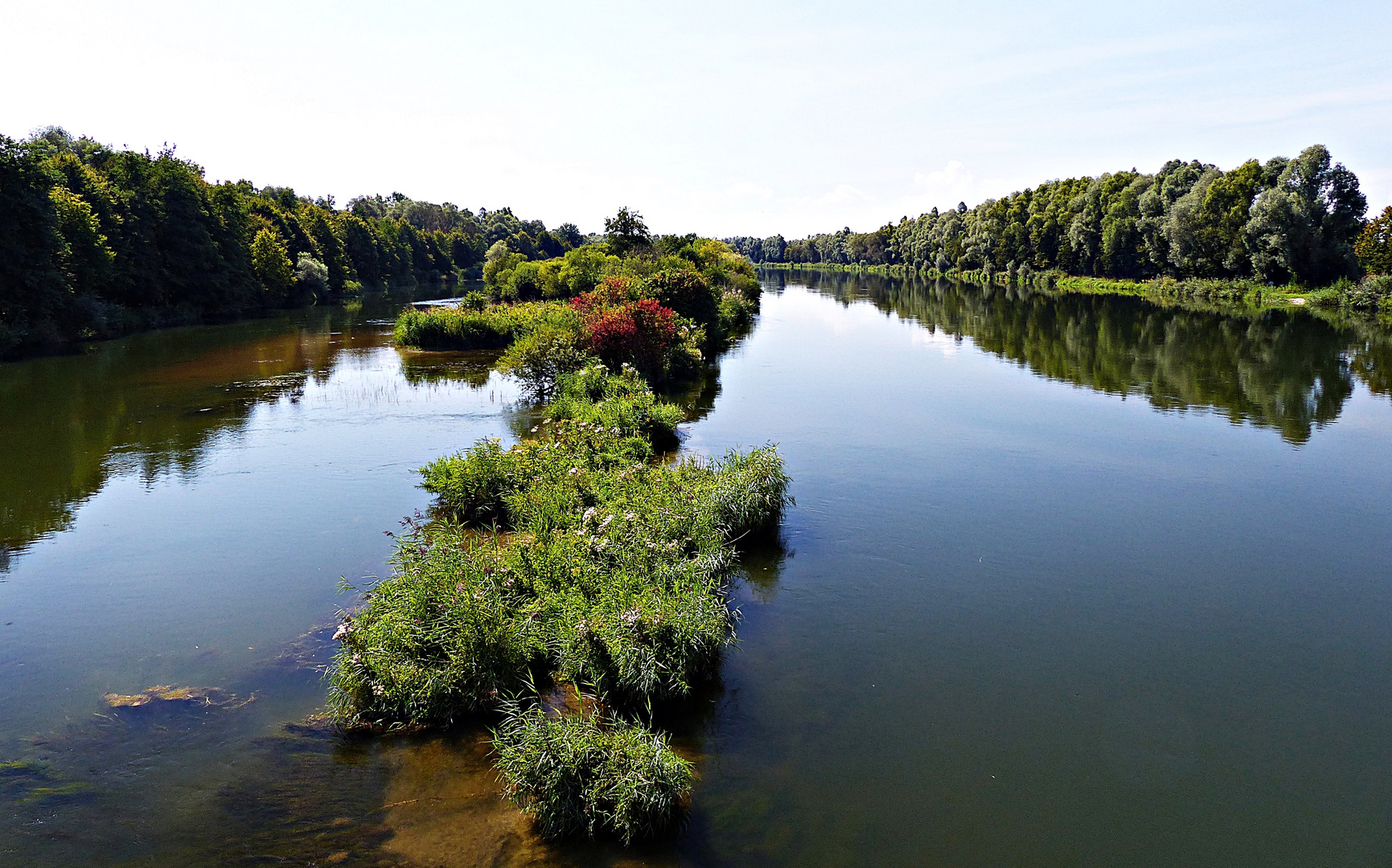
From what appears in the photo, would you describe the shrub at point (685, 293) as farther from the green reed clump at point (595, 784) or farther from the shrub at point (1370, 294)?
the shrub at point (1370, 294)

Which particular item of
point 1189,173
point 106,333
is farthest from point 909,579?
point 1189,173

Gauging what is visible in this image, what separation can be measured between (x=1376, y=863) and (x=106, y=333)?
47570 mm

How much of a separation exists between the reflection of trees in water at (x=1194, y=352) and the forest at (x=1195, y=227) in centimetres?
765

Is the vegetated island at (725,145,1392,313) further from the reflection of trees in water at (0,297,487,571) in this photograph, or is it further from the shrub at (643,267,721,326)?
the reflection of trees in water at (0,297,487,571)

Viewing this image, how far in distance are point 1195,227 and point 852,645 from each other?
216 feet

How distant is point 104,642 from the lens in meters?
9.92

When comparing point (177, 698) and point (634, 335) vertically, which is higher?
point (634, 335)

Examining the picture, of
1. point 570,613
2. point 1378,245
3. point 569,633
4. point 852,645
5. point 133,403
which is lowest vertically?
point 852,645

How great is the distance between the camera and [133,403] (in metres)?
24.3

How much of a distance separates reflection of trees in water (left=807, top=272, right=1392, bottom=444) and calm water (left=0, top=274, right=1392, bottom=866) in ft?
4.14

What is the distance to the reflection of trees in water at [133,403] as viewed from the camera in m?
16.3

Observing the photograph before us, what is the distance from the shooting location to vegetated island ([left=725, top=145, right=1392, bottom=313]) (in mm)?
52344

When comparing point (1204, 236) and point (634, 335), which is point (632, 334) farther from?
point (1204, 236)

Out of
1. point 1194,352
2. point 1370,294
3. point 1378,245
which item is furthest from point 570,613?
point 1378,245
